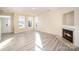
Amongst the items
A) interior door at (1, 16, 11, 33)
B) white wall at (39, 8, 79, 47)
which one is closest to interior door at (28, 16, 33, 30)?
interior door at (1, 16, 11, 33)

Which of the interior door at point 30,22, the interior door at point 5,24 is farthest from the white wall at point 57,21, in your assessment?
the interior door at point 5,24

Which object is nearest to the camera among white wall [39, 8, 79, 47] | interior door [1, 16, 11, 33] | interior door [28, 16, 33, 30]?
white wall [39, 8, 79, 47]

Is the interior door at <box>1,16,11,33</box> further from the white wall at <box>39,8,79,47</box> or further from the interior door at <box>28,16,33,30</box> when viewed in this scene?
the white wall at <box>39,8,79,47</box>

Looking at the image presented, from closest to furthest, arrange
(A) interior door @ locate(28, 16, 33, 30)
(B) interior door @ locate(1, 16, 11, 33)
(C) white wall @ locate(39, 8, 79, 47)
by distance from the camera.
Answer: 1. (C) white wall @ locate(39, 8, 79, 47)
2. (B) interior door @ locate(1, 16, 11, 33)
3. (A) interior door @ locate(28, 16, 33, 30)

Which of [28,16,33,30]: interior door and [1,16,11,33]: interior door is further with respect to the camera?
[28,16,33,30]: interior door

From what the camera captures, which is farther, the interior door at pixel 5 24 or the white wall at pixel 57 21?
the interior door at pixel 5 24

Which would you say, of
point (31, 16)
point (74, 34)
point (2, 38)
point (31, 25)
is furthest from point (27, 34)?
point (74, 34)

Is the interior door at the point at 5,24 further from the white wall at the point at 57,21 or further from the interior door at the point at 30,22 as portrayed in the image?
the white wall at the point at 57,21

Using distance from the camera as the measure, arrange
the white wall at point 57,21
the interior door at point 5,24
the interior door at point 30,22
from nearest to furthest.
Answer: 1. the white wall at point 57,21
2. the interior door at point 5,24
3. the interior door at point 30,22

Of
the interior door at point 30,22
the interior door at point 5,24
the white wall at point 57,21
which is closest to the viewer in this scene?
the white wall at point 57,21

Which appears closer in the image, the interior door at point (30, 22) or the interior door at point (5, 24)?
the interior door at point (5, 24)
